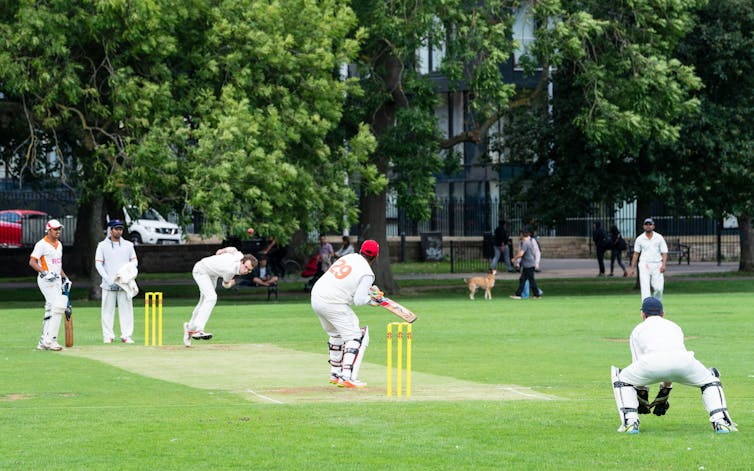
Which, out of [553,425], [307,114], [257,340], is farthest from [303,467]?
[307,114]

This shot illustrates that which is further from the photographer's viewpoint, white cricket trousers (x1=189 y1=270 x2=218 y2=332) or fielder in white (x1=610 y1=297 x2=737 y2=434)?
→ white cricket trousers (x1=189 y1=270 x2=218 y2=332)

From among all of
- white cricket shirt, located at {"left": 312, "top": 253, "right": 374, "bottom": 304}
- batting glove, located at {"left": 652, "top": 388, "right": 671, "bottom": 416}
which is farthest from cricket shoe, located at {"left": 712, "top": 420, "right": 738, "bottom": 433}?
white cricket shirt, located at {"left": 312, "top": 253, "right": 374, "bottom": 304}

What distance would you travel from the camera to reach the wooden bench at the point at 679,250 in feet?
173

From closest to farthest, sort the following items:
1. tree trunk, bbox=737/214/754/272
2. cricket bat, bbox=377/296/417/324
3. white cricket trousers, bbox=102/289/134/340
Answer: cricket bat, bbox=377/296/417/324 → white cricket trousers, bbox=102/289/134/340 → tree trunk, bbox=737/214/754/272

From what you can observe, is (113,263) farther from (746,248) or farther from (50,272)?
(746,248)

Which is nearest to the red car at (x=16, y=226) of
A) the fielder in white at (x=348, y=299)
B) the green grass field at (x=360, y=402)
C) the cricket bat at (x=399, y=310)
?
Result: the green grass field at (x=360, y=402)

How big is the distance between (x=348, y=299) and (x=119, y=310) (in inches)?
290

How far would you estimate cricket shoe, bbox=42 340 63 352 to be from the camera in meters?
20.6

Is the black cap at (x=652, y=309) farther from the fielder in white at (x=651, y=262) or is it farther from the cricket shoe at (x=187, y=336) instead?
the fielder in white at (x=651, y=262)

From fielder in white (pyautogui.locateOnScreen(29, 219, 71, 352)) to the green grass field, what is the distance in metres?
0.59

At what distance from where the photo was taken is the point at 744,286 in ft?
132

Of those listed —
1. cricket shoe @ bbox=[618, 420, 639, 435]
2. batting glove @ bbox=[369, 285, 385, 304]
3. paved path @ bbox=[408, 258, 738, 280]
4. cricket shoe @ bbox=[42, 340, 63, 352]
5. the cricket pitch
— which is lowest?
the cricket pitch

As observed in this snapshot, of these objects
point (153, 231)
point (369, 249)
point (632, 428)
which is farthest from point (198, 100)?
point (153, 231)

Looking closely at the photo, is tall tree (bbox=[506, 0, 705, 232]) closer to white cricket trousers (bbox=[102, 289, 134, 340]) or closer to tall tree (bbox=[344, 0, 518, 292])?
tall tree (bbox=[344, 0, 518, 292])
